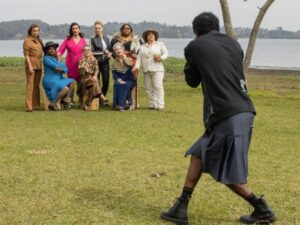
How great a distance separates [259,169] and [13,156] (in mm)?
3012

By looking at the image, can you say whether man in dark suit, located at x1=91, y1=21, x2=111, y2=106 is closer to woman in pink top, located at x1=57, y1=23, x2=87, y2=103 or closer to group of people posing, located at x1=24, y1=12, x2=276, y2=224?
woman in pink top, located at x1=57, y1=23, x2=87, y2=103

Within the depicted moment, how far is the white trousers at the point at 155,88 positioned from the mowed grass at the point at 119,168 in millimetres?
526

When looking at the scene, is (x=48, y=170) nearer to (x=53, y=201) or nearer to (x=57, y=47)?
(x=53, y=201)

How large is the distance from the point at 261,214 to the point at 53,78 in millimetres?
7764

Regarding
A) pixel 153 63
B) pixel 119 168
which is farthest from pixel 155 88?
pixel 119 168

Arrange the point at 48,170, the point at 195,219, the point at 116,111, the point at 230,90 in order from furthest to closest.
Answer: the point at 116,111 → the point at 48,170 → the point at 195,219 → the point at 230,90

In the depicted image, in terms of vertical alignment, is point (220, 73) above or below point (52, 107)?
above

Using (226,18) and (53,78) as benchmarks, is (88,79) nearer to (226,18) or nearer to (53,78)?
(53,78)

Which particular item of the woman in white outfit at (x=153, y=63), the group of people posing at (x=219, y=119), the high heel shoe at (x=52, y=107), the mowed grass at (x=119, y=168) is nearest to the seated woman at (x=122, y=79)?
the woman in white outfit at (x=153, y=63)

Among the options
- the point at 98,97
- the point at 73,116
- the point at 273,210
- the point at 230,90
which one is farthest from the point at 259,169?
the point at 98,97

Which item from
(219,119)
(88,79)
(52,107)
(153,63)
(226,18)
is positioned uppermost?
(226,18)

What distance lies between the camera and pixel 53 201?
5703 millimetres

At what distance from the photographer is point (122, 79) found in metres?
12.4

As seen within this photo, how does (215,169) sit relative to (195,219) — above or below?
above
